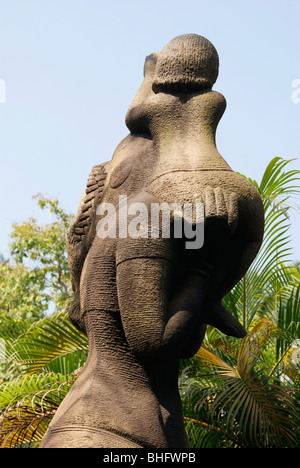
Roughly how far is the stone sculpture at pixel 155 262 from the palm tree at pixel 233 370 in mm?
1671

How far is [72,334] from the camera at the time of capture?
5.68 meters

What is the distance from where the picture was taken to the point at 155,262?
9.80 ft

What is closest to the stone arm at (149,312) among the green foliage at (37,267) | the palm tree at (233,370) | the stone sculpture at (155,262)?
the stone sculpture at (155,262)

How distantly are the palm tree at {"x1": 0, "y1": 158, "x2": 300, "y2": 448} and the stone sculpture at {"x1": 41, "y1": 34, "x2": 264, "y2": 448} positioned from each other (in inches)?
65.8

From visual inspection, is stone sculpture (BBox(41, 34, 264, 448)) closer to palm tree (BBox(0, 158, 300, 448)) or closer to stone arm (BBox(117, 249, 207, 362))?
stone arm (BBox(117, 249, 207, 362))

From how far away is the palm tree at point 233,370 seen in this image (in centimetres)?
507

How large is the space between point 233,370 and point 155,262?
8.67ft

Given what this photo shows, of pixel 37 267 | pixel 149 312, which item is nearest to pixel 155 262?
pixel 149 312

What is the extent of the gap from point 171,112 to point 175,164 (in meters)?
0.33

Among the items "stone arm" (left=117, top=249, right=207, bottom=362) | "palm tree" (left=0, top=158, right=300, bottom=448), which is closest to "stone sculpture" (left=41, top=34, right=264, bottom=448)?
"stone arm" (left=117, top=249, right=207, bottom=362)

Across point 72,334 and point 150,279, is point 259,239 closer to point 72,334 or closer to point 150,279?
point 150,279

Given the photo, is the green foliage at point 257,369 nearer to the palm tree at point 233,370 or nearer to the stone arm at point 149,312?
the palm tree at point 233,370

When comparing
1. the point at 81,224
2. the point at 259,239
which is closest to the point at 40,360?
the point at 81,224

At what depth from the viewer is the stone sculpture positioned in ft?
9.54
